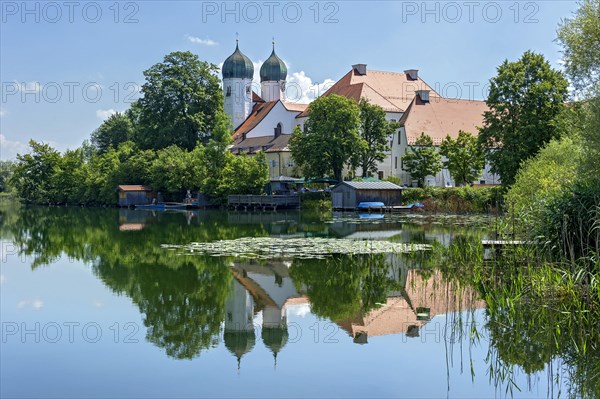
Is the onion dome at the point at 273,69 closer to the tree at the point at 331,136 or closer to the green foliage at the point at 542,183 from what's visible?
the tree at the point at 331,136

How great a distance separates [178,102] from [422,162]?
2563 centimetres

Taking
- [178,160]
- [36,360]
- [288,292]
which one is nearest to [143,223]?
[178,160]

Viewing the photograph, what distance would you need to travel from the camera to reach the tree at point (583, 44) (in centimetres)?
1839

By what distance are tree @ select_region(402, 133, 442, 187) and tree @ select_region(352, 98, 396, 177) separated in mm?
2174

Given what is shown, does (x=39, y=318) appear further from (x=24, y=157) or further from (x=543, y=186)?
(x=24, y=157)

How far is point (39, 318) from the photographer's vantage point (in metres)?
13.3

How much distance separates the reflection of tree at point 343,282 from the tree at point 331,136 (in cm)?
3156

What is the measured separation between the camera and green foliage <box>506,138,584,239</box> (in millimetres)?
14586

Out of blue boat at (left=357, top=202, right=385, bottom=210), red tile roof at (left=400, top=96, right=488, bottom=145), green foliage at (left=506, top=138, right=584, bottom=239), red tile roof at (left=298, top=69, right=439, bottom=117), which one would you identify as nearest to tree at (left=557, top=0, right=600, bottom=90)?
green foliage at (left=506, top=138, right=584, bottom=239)

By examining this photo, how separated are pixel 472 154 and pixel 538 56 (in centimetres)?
1255

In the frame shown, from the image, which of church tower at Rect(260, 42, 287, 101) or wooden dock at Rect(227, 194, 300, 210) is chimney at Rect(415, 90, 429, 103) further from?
church tower at Rect(260, 42, 287, 101)

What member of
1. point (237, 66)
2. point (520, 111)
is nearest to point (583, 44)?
point (520, 111)

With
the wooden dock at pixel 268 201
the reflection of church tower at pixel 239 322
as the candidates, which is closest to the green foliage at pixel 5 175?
the wooden dock at pixel 268 201

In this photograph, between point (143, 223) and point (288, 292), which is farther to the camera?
point (143, 223)
